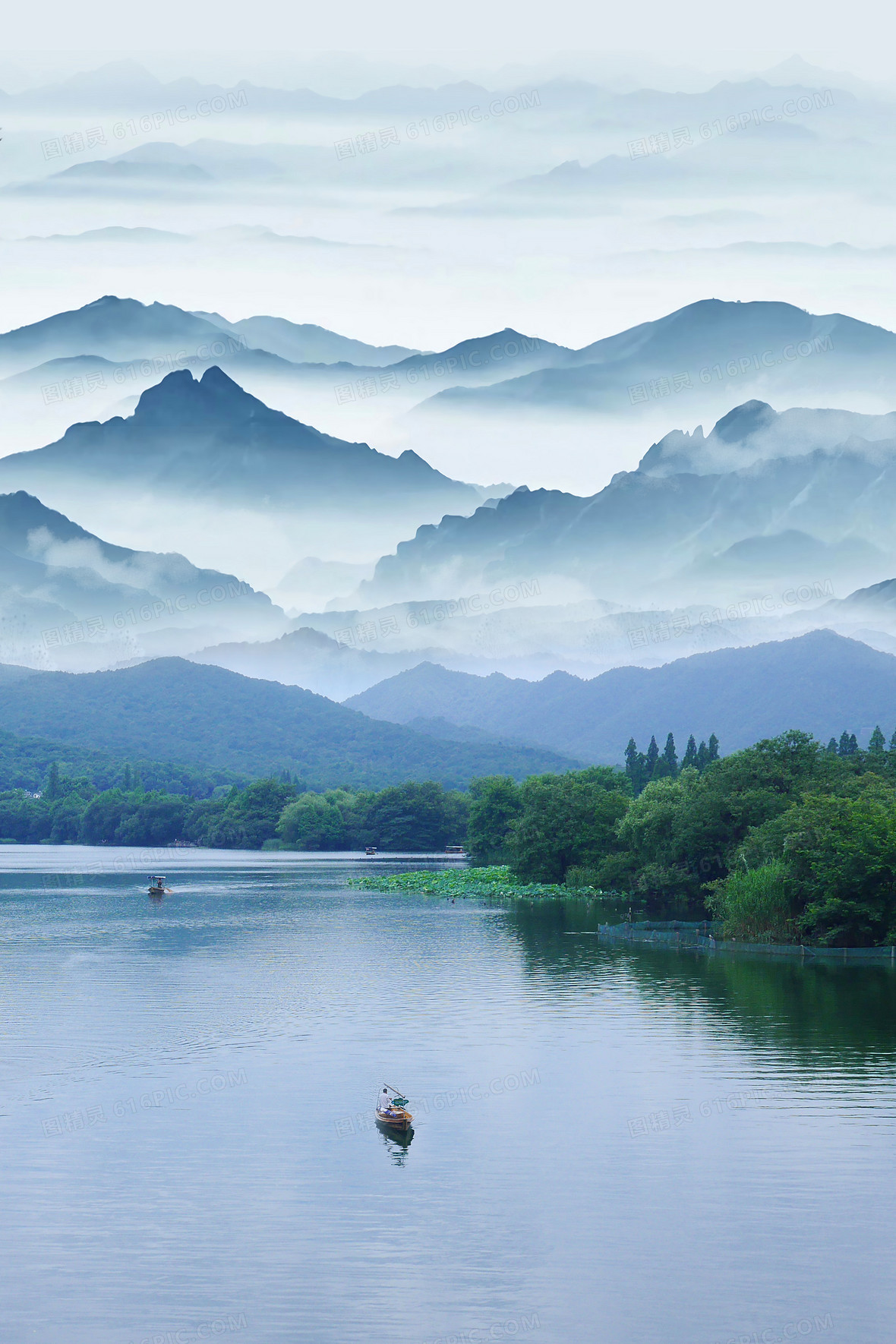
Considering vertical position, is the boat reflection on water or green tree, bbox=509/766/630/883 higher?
green tree, bbox=509/766/630/883

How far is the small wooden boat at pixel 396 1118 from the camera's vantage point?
40562mm

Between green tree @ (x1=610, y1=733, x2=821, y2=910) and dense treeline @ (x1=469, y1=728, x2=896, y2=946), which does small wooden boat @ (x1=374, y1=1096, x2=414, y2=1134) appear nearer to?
dense treeline @ (x1=469, y1=728, x2=896, y2=946)

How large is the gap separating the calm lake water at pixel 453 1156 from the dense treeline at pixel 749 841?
581 centimetres

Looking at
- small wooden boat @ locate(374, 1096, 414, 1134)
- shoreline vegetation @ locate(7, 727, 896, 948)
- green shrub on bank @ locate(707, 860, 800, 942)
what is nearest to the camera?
small wooden boat @ locate(374, 1096, 414, 1134)

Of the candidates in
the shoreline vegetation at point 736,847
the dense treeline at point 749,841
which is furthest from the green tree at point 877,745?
the shoreline vegetation at point 736,847

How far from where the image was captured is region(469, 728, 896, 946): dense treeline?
79.6 metres

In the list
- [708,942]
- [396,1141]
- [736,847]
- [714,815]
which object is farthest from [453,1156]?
[714,815]

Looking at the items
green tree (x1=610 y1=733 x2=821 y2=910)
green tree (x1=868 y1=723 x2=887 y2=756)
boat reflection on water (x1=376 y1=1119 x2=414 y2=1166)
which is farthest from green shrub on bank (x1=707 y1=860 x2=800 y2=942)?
green tree (x1=868 y1=723 x2=887 y2=756)

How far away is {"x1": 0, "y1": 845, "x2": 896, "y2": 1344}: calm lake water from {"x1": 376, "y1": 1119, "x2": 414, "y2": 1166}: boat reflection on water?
335mm

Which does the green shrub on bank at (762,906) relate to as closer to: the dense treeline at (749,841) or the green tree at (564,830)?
the dense treeline at (749,841)

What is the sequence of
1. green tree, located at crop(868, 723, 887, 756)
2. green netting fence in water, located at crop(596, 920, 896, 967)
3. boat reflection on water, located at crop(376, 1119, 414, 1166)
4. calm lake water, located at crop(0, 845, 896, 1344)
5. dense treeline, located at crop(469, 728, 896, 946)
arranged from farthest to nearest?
green tree, located at crop(868, 723, 887, 756)
dense treeline, located at crop(469, 728, 896, 946)
green netting fence in water, located at crop(596, 920, 896, 967)
boat reflection on water, located at crop(376, 1119, 414, 1166)
calm lake water, located at crop(0, 845, 896, 1344)

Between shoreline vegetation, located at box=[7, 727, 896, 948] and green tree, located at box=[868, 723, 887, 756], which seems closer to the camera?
shoreline vegetation, located at box=[7, 727, 896, 948]

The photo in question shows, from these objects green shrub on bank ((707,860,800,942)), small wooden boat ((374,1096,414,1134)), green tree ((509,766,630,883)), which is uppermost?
green tree ((509,766,630,883))

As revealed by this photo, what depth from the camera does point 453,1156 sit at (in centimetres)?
3881
